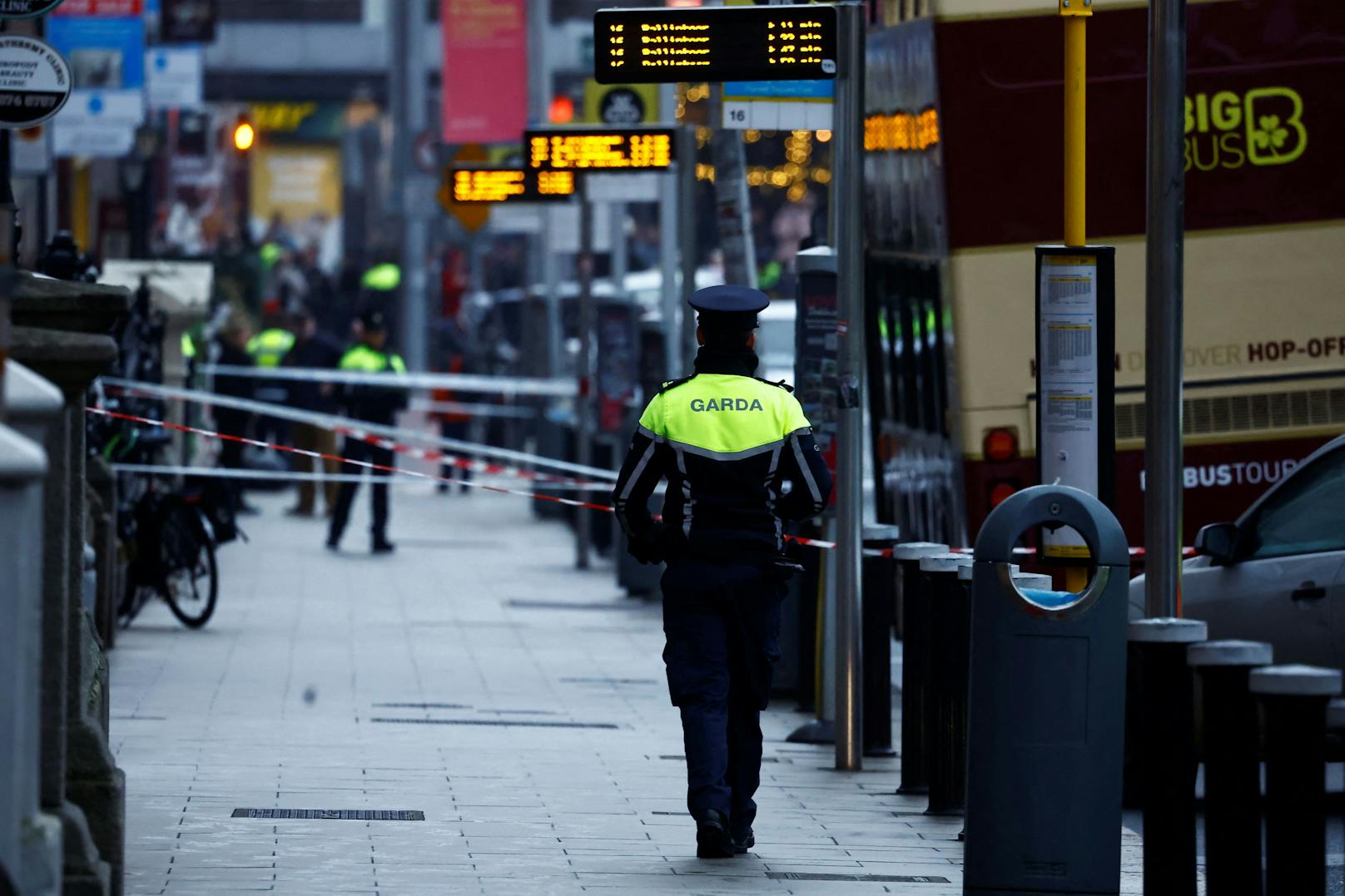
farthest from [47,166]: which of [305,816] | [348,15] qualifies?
[348,15]

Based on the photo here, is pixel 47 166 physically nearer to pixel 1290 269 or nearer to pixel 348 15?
pixel 1290 269

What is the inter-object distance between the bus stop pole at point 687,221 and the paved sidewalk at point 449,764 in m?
1.83

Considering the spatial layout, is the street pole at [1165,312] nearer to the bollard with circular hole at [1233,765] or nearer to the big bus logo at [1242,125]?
the bollard with circular hole at [1233,765]

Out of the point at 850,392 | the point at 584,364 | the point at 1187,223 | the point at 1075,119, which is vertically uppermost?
the point at 1075,119

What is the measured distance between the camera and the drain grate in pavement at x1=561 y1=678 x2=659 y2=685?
48.5ft

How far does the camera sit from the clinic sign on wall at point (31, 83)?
508 inches

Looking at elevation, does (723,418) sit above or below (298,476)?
above

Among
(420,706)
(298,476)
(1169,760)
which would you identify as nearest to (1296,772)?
(1169,760)

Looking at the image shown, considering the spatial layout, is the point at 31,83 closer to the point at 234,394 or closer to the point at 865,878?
the point at 865,878

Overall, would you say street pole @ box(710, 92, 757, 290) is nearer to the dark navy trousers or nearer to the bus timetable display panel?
the bus timetable display panel

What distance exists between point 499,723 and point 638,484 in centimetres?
398

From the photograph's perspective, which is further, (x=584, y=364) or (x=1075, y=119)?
(x=584, y=364)

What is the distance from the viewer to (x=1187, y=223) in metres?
13.1

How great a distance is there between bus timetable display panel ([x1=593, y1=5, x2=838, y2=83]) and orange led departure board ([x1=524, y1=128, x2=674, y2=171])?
519 cm
